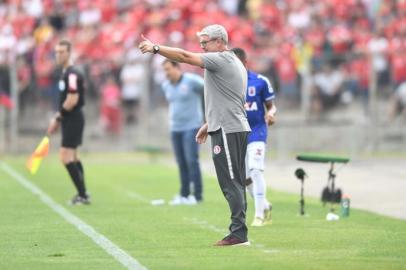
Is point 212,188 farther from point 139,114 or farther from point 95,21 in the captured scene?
point 95,21

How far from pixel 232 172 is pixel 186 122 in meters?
6.36

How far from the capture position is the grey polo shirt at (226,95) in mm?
10797

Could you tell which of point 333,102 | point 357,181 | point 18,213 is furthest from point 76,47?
point 18,213

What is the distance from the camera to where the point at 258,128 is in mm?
13617

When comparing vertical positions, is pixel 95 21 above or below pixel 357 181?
above

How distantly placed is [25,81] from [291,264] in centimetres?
2067

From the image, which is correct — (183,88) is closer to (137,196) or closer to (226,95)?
(137,196)

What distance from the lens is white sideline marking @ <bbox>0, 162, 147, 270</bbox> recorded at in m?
9.56

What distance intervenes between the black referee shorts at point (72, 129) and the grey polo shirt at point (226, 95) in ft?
18.8

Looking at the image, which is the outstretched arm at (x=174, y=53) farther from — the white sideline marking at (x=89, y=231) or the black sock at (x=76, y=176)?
the black sock at (x=76, y=176)

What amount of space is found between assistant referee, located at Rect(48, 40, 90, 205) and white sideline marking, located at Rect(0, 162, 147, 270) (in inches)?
20.9

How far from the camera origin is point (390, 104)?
29047mm

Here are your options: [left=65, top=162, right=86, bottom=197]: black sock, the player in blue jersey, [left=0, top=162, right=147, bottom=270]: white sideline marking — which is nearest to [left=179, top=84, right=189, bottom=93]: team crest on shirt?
[left=65, top=162, right=86, bottom=197]: black sock

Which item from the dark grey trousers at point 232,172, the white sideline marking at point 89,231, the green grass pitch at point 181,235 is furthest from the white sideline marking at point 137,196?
the dark grey trousers at point 232,172
